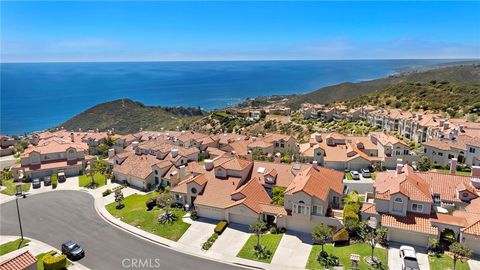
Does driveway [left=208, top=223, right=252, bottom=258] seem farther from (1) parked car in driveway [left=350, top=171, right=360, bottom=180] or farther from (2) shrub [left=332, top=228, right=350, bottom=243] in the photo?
(1) parked car in driveway [left=350, top=171, right=360, bottom=180]

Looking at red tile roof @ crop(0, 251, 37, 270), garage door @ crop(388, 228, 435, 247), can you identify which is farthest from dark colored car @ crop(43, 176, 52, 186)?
garage door @ crop(388, 228, 435, 247)

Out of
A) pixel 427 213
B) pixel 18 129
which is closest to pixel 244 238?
pixel 427 213

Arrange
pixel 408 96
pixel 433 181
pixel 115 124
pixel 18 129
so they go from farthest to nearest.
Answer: pixel 18 129, pixel 115 124, pixel 408 96, pixel 433 181

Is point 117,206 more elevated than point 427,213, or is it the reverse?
point 427,213

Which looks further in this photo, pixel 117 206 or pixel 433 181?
pixel 117 206

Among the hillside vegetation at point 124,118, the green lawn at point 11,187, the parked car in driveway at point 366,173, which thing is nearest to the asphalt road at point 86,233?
the green lawn at point 11,187

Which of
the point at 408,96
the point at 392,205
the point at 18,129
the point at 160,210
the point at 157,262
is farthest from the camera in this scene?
the point at 18,129

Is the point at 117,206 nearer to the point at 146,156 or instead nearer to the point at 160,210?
the point at 160,210

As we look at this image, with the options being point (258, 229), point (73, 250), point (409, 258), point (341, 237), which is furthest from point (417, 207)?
point (73, 250)

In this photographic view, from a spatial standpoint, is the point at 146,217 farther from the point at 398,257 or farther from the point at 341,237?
the point at 398,257
